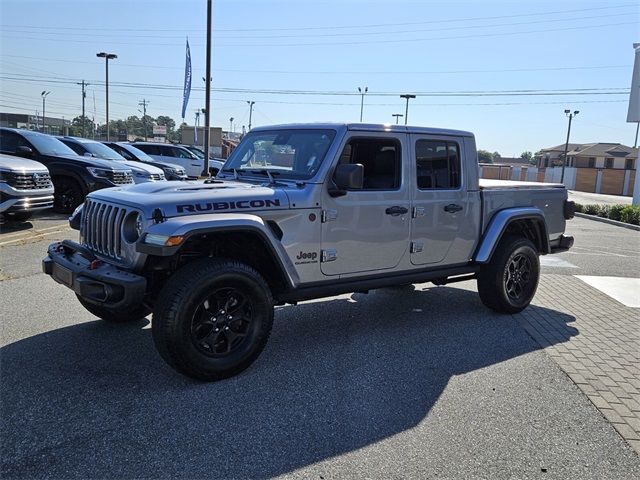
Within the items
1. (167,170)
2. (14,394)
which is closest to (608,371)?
(14,394)

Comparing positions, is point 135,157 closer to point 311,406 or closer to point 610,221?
point 311,406

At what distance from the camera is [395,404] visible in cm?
370

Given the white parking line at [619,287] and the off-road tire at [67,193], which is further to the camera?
the off-road tire at [67,193]

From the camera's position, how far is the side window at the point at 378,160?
15.7ft

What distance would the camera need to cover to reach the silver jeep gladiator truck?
3.71 m

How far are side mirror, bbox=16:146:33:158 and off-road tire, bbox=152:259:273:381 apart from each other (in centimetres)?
892

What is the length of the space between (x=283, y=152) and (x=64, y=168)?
332 inches

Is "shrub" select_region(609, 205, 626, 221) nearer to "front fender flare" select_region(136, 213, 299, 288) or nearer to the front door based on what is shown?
the front door

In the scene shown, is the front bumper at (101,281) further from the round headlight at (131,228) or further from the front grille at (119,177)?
the front grille at (119,177)

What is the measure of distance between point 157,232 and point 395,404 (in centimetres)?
203

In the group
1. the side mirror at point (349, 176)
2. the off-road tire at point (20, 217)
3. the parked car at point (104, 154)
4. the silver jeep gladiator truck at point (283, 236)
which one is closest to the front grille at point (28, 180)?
the off-road tire at point (20, 217)

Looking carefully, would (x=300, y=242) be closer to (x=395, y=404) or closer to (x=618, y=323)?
(x=395, y=404)

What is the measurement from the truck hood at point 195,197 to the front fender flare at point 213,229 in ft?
0.26

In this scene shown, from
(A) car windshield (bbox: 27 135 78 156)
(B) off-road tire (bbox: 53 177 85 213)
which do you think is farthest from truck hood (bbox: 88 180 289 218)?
(A) car windshield (bbox: 27 135 78 156)
